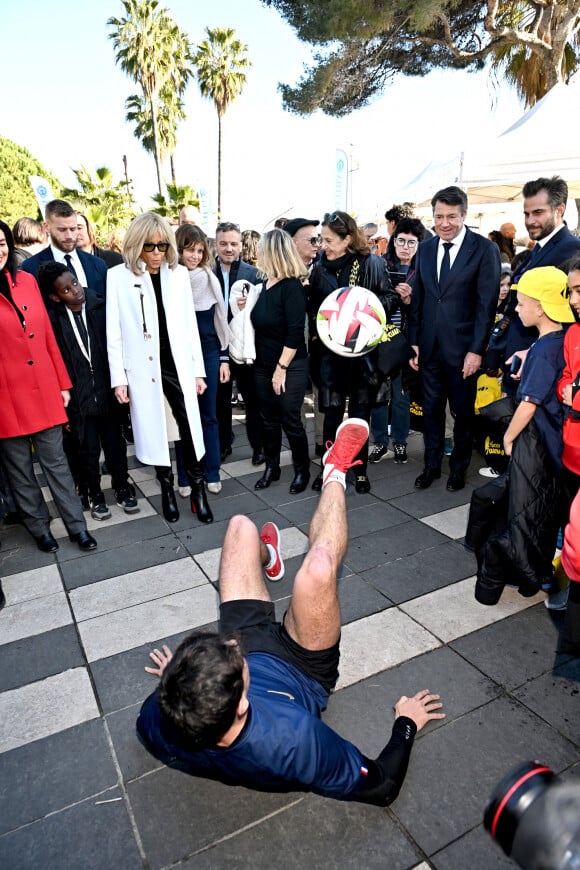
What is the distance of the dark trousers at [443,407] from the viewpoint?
4.35 metres

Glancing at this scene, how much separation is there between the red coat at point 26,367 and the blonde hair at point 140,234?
2.10 feet

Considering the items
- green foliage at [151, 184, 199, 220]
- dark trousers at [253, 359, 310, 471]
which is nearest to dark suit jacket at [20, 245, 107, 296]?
dark trousers at [253, 359, 310, 471]

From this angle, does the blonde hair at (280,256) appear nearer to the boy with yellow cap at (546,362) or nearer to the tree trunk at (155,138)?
the boy with yellow cap at (546,362)

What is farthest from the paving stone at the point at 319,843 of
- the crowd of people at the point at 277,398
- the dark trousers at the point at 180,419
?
the dark trousers at the point at 180,419

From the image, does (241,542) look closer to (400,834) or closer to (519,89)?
(400,834)

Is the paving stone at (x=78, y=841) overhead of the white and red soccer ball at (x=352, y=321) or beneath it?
beneath

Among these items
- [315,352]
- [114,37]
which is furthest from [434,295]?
[114,37]

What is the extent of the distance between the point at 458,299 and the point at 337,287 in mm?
942

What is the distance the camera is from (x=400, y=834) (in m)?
1.86

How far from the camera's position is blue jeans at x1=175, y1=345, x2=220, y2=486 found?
4.50 m

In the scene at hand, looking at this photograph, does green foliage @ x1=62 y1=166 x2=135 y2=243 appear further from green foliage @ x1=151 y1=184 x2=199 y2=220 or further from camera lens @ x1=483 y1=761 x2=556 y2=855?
camera lens @ x1=483 y1=761 x2=556 y2=855

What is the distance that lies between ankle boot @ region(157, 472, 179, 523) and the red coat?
3.25ft

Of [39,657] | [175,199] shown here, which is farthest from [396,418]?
[175,199]

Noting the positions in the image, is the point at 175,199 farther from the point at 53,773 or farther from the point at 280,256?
the point at 53,773
